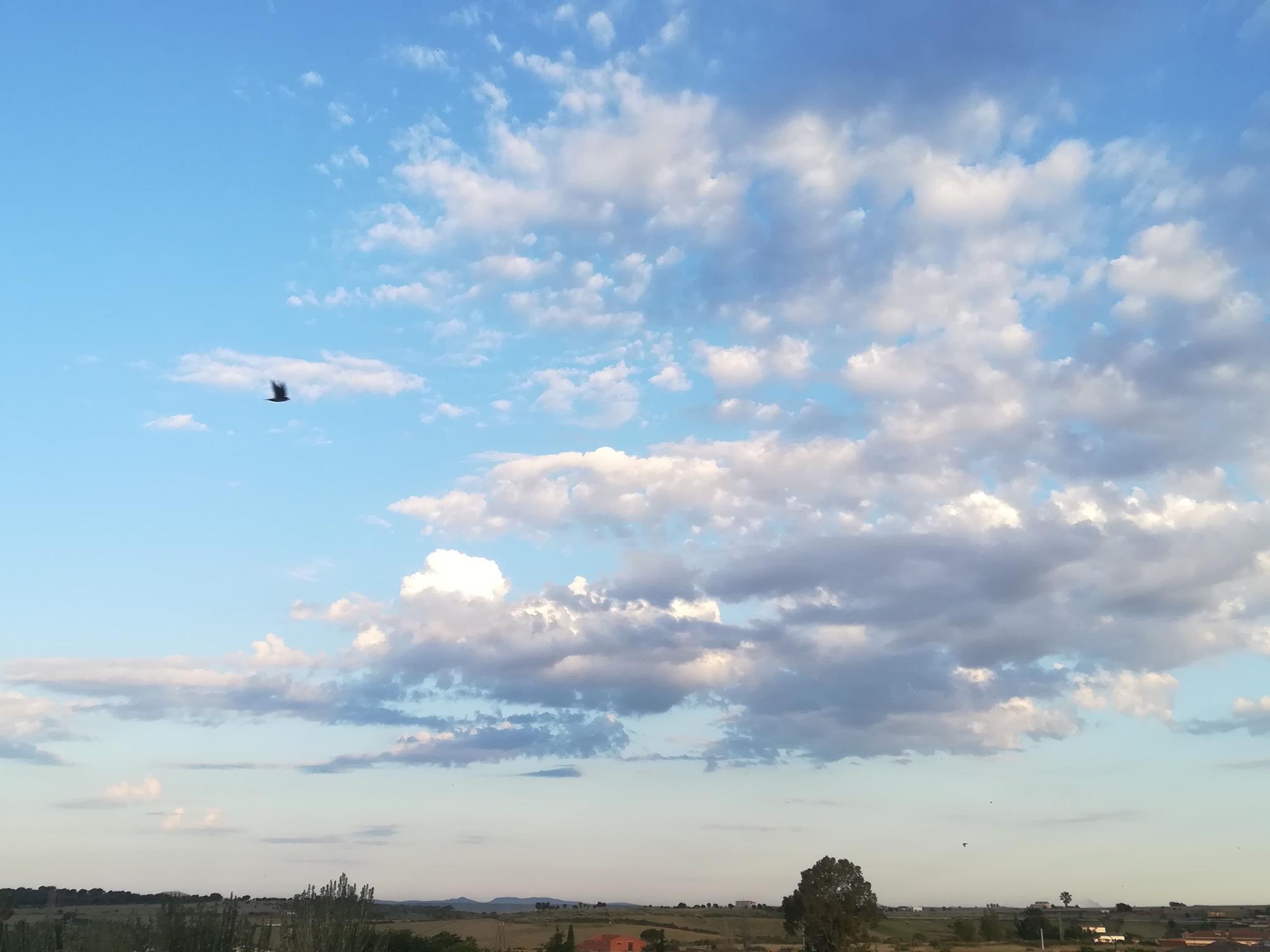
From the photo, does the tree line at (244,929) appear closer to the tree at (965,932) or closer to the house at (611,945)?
the house at (611,945)

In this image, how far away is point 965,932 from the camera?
583ft

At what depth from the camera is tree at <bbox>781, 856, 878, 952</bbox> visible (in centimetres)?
10219

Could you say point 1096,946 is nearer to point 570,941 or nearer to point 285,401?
point 570,941

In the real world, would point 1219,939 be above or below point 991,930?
above

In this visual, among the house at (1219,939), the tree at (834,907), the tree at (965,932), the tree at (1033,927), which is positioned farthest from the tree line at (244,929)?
the tree at (1033,927)

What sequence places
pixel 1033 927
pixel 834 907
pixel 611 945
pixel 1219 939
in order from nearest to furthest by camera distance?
pixel 834 907 < pixel 1219 939 < pixel 611 945 < pixel 1033 927

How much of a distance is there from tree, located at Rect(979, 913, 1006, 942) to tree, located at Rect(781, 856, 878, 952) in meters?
85.6

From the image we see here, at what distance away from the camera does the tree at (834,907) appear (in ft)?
335

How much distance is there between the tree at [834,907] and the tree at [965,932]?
81.8m

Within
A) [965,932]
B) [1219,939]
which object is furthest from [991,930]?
[1219,939]

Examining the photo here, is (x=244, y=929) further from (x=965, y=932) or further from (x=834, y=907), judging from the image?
(x=965, y=932)

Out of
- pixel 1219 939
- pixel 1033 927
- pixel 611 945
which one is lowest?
pixel 1033 927

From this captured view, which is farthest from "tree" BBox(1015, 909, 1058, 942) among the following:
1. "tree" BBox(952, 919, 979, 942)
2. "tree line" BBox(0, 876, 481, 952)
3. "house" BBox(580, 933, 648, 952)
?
"tree line" BBox(0, 876, 481, 952)

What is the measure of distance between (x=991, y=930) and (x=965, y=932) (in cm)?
504
